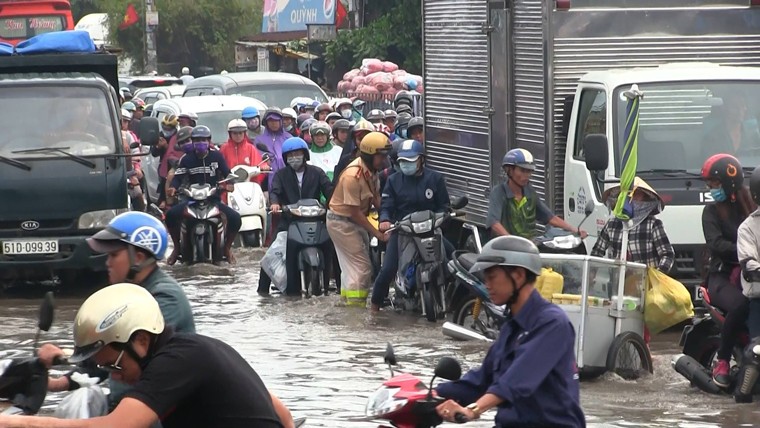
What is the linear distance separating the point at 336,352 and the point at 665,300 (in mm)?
2683

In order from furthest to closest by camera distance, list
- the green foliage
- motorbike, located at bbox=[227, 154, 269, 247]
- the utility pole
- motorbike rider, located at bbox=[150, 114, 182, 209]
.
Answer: the utility pole < the green foliage < motorbike rider, located at bbox=[150, 114, 182, 209] < motorbike, located at bbox=[227, 154, 269, 247]

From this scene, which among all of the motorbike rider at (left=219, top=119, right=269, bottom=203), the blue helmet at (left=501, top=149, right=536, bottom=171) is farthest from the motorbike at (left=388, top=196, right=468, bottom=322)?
the motorbike rider at (left=219, top=119, right=269, bottom=203)

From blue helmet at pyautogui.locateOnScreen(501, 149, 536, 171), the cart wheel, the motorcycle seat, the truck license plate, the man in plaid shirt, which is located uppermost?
blue helmet at pyautogui.locateOnScreen(501, 149, 536, 171)

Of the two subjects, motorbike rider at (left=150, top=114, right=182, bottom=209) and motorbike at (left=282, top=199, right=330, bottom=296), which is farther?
motorbike rider at (left=150, top=114, right=182, bottom=209)

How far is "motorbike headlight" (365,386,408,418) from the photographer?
5.75 metres

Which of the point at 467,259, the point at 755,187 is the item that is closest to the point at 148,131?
the point at 467,259

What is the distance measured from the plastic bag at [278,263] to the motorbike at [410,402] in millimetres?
9889

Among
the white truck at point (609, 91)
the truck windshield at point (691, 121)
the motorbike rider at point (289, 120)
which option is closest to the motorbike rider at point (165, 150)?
the motorbike rider at point (289, 120)

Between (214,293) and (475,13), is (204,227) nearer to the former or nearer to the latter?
(214,293)

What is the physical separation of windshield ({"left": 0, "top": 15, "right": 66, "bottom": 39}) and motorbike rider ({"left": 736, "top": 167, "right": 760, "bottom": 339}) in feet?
59.3

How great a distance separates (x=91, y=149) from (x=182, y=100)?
32.4ft

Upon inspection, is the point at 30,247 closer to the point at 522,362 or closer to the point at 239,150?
the point at 239,150

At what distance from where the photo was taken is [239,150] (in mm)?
20266

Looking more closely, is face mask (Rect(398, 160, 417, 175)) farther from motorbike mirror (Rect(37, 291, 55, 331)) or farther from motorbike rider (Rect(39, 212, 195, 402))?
motorbike mirror (Rect(37, 291, 55, 331))
